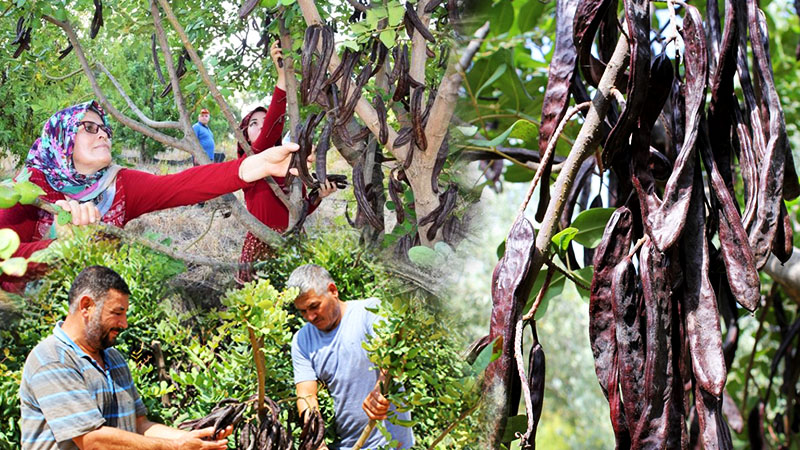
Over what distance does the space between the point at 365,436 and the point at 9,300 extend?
0.36m

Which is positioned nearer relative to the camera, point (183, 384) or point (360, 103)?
point (360, 103)

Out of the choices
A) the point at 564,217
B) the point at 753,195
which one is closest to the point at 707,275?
the point at 753,195

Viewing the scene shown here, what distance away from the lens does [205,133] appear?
0.70 meters

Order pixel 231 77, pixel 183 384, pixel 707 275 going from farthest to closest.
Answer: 1. pixel 183 384
2. pixel 231 77
3. pixel 707 275

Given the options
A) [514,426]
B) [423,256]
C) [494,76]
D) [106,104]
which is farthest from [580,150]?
[106,104]

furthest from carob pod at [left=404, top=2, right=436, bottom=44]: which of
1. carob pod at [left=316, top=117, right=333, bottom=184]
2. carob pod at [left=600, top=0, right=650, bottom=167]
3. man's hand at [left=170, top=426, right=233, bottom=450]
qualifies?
man's hand at [left=170, top=426, right=233, bottom=450]

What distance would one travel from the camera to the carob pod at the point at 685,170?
12.8 inches

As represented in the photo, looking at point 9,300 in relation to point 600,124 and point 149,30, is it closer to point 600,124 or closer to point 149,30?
point 149,30

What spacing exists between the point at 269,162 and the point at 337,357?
21 centimetres

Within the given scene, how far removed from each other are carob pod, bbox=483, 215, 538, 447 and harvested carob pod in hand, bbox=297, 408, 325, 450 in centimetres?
43

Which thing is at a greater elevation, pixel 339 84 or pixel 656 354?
pixel 339 84

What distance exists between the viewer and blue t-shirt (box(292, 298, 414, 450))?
731 mm

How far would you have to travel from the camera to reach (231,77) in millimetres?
699

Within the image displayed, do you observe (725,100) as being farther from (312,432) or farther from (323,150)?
(312,432)
